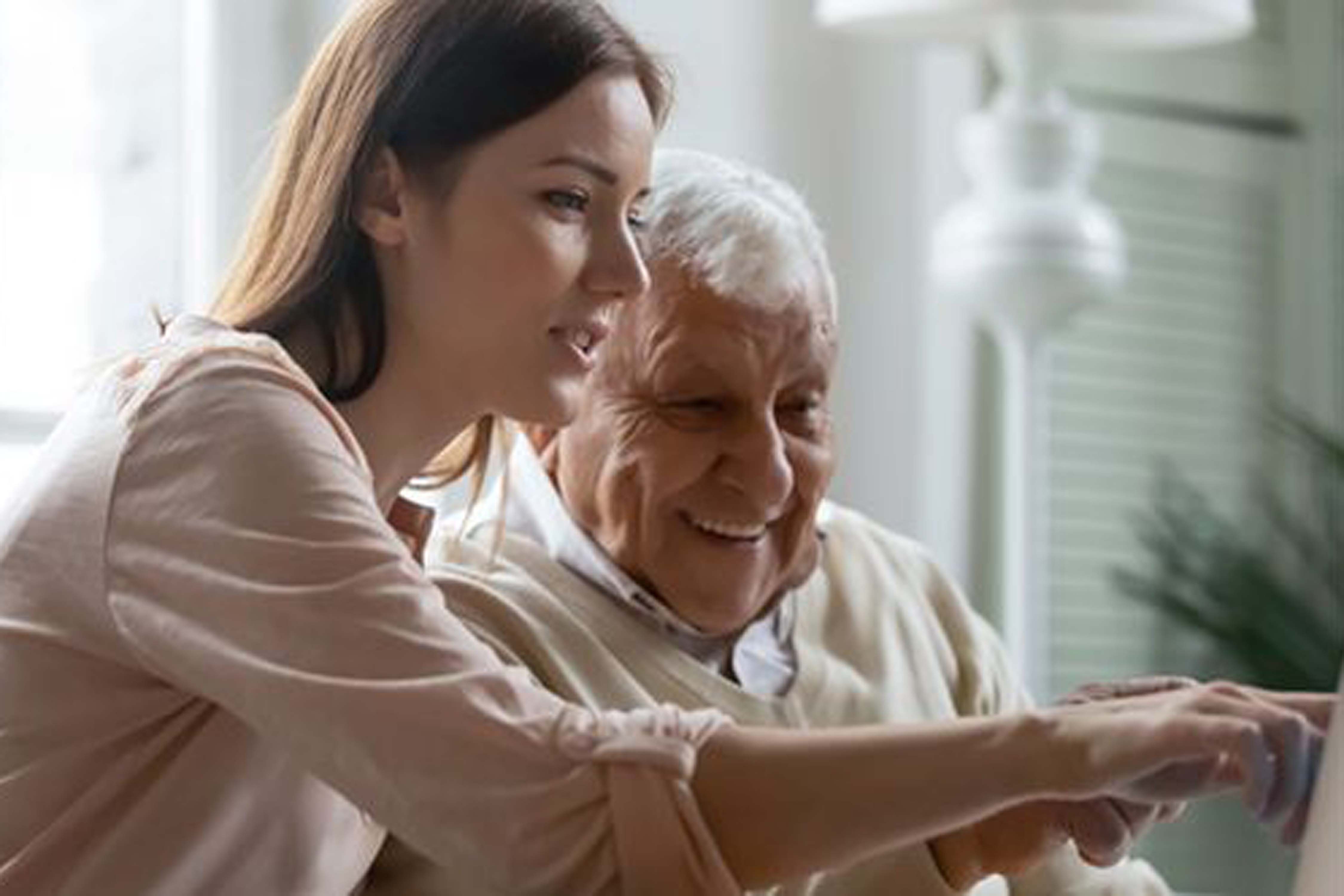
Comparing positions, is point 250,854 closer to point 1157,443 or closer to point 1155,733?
point 1155,733

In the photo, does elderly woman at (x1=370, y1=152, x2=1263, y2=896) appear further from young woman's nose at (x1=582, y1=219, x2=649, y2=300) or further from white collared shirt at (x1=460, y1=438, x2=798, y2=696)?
young woman's nose at (x1=582, y1=219, x2=649, y2=300)

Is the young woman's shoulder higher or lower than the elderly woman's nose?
higher

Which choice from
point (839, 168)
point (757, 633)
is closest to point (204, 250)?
point (839, 168)

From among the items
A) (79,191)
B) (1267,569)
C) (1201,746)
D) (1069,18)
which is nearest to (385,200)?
(1201,746)

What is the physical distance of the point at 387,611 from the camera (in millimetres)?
1279

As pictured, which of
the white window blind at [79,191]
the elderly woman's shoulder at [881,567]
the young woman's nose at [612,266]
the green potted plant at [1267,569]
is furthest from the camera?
the green potted plant at [1267,569]

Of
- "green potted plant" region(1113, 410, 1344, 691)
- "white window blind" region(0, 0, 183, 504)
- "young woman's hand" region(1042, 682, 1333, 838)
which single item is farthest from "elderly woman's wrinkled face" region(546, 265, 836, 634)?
"green potted plant" region(1113, 410, 1344, 691)

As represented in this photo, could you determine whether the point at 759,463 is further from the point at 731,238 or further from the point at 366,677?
the point at 366,677

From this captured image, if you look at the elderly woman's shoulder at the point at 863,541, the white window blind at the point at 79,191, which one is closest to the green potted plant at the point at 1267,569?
the white window blind at the point at 79,191

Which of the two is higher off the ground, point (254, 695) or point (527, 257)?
point (527, 257)

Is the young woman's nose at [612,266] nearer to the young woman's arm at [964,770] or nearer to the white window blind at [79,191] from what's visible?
the young woman's arm at [964,770]

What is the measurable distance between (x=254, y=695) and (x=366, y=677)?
54 millimetres

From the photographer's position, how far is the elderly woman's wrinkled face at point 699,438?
169cm

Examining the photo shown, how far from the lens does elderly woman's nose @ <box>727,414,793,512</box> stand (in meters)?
1.70
